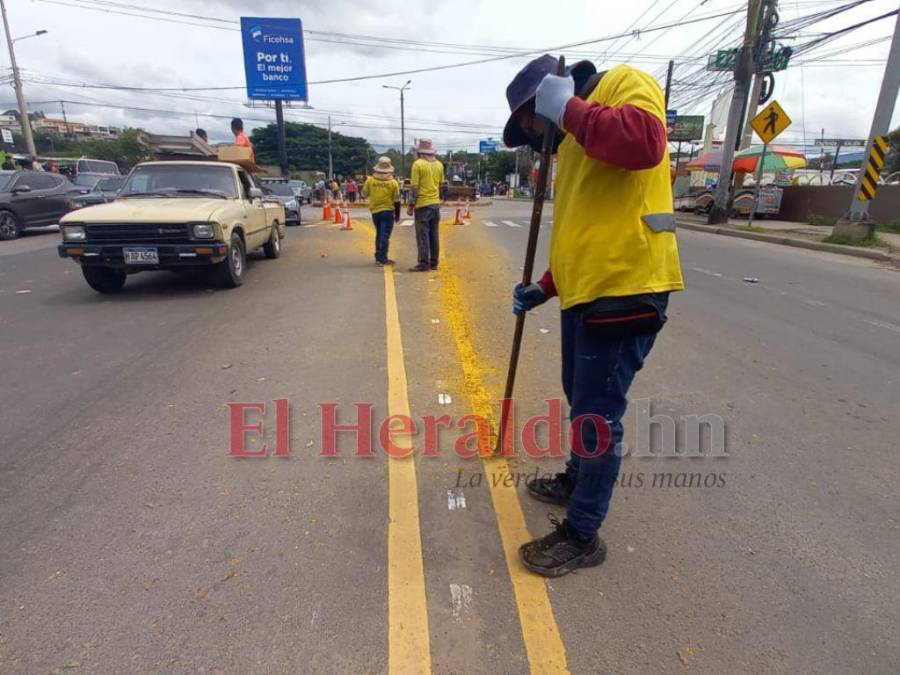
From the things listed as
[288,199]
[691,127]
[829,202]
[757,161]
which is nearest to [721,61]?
[757,161]

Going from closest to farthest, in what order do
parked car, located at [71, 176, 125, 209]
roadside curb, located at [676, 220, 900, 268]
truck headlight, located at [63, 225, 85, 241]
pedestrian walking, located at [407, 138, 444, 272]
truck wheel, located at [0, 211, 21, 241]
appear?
truck headlight, located at [63, 225, 85, 241]
pedestrian walking, located at [407, 138, 444, 272]
roadside curb, located at [676, 220, 900, 268]
truck wheel, located at [0, 211, 21, 241]
parked car, located at [71, 176, 125, 209]

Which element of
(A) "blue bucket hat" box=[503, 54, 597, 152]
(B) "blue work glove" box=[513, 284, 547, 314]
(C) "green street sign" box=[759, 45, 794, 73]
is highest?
(C) "green street sign" box=[759, 45, 794, 73]

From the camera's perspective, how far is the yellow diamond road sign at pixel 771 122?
14.6 metres

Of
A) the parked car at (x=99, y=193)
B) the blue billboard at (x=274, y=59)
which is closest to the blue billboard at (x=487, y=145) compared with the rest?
the blue billboard at (x=274, y=59)

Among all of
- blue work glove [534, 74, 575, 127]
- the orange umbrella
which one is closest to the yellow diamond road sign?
the orange umbrella

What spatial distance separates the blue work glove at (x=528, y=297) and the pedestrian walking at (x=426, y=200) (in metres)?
5.85

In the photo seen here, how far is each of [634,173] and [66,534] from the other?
9.05ft

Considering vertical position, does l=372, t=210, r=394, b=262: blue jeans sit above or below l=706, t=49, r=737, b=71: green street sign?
below

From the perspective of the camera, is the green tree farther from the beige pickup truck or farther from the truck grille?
the truck grille

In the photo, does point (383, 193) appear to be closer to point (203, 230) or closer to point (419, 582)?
point (203, 230)

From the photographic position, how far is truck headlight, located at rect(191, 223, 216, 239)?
20.8 feet

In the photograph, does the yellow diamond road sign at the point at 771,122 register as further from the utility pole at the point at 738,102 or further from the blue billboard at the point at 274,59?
the blue billboard at the point at 274,59

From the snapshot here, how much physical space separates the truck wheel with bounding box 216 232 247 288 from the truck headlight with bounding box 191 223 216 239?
1.31ft

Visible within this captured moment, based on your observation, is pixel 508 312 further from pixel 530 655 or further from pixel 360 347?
pixel 530 655
